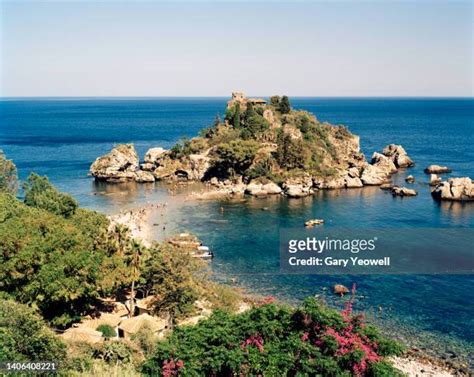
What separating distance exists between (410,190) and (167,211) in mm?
40821

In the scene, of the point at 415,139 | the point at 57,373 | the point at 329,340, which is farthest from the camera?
the point at 415,139

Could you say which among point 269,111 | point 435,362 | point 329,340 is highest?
point 269,111

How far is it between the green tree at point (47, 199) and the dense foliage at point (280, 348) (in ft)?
104

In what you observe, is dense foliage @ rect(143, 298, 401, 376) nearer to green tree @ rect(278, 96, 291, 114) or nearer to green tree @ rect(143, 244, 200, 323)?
green tree @ rect(143, 244, 200, 323)

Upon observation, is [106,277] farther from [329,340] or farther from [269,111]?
[269,111]

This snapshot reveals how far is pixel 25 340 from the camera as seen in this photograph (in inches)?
816

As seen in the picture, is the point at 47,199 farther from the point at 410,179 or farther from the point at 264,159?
the point at 410,179

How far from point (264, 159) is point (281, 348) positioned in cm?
6627

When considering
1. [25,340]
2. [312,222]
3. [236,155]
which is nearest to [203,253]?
[312,222]

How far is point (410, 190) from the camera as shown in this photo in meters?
80.1

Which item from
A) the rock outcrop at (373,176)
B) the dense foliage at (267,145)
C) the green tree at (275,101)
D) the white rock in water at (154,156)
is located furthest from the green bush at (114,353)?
the green tree at (275,101)

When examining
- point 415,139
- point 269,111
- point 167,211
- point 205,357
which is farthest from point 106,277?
point 415,139
